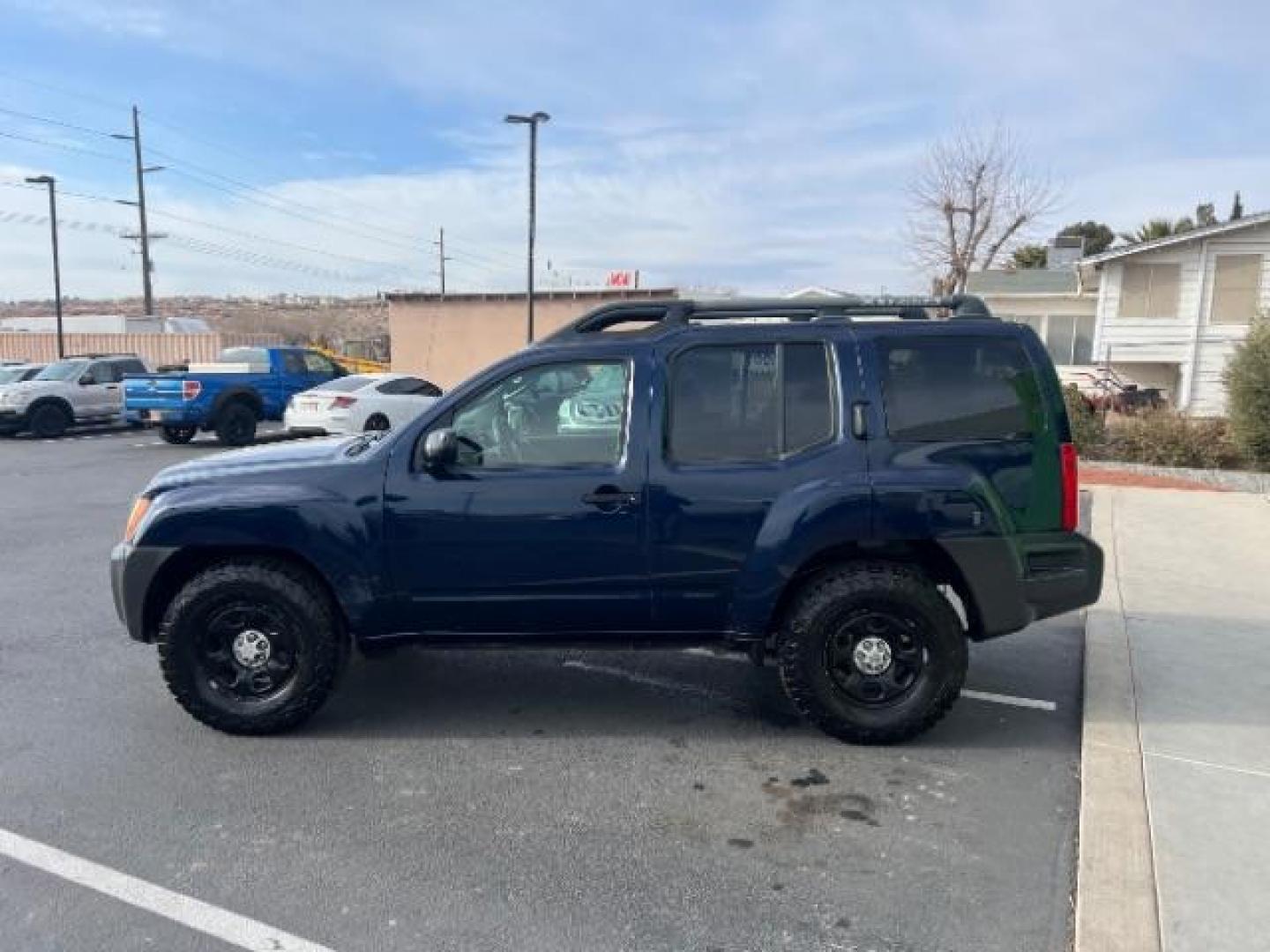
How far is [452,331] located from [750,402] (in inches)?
1121

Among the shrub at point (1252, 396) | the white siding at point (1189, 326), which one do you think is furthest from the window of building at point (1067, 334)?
the shrub at point (1252, 396)

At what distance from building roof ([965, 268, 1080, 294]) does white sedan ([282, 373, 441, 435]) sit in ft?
63.0

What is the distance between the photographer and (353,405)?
15500 millimetres

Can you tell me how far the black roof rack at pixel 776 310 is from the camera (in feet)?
14.4

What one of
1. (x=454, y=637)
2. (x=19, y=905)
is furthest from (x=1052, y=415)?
(x=19, y=905)

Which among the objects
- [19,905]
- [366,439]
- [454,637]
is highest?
[366,439]

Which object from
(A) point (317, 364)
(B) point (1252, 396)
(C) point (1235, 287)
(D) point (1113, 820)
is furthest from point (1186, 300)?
(D) point (1113, 820)

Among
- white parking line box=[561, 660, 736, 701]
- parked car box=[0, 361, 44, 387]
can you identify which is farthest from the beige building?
white parking line box=[561, 660, 736, 701]

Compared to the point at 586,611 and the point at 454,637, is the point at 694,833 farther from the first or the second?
the point at 454,637

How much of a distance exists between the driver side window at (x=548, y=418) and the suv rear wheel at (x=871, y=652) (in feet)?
3.83

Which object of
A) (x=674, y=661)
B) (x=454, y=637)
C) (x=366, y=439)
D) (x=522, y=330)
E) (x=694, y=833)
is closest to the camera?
(x=694, y=833)

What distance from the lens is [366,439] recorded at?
15.2 feet

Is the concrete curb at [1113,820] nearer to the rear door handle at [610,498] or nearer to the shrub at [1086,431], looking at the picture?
the rear door handle at [610,498]

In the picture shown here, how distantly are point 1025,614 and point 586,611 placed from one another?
1975mm
